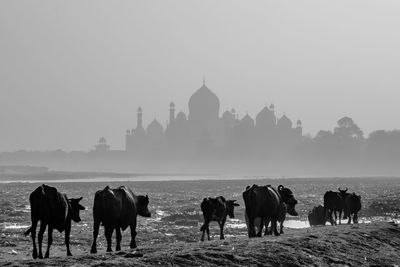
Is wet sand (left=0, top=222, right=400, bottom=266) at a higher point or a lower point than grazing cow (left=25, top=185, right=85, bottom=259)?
lower

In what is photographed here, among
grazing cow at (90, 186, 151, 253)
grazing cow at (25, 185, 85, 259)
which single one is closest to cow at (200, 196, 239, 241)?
grazing cow at (90, 186, 151, 253)

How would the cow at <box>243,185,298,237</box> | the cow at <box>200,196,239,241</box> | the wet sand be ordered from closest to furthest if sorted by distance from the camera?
the wet sand → the cow at <box>243,185,298,237</box> → the cow at <box>200,196,239,241</box>

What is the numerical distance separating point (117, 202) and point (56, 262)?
117 inches

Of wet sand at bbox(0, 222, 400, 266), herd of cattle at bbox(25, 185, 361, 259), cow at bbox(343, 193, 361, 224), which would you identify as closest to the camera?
wet sand at bbox(0, 222, 400, 266)

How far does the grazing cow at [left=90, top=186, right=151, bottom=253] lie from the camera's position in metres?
16.4

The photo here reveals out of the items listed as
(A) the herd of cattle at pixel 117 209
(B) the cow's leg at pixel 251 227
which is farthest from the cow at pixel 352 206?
(B) the cow's leg at pixel 251 227

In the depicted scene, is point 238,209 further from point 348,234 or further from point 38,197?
point 38,197

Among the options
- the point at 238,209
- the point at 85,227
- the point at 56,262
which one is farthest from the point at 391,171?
the point at 56,262

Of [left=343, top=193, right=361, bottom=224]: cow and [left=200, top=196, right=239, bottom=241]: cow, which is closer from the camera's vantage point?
[left=200, top=196, right=239, bottom=241]: cow

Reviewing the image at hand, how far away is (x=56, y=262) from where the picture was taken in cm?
1402

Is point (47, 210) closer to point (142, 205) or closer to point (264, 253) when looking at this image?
point (142, 205)

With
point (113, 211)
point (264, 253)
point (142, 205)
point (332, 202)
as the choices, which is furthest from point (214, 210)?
point (332, 202)

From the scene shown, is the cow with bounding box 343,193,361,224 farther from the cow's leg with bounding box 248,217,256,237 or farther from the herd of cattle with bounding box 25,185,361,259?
the cow's leg with bounding box 248,217,256,237

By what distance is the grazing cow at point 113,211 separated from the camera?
53.9 feet
